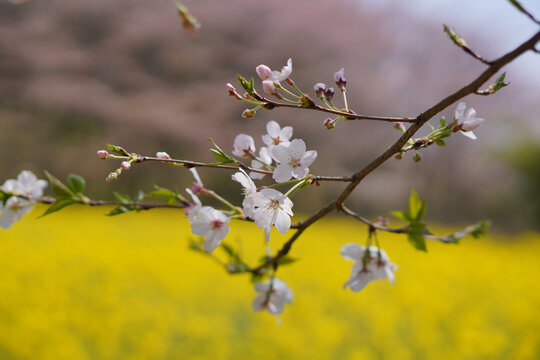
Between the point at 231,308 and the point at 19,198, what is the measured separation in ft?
6.86

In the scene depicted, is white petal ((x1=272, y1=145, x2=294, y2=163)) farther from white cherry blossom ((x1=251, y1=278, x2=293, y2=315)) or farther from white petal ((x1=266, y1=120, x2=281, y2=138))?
white cherry blossom ((x1=251, y1=278, x2=293, y2=315))

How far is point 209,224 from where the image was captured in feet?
1.24

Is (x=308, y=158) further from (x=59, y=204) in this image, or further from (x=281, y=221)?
(x=59, y=204)

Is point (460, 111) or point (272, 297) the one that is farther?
point (272, 297)

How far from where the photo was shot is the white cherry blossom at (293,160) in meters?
0.33

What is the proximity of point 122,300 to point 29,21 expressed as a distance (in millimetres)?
5334

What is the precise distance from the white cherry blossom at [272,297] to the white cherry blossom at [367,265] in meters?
0.10

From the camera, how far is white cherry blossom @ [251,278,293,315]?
1.76ft

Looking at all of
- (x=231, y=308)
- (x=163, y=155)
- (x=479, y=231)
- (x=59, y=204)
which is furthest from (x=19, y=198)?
(x=231, y=308)

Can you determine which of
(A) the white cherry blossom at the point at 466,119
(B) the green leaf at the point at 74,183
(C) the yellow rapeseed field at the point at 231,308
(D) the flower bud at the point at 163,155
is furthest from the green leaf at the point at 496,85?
(C) the yellow rapeseed field at the point at 231,308

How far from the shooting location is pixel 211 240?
1.22 feet

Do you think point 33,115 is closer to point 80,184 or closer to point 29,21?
point 29,21

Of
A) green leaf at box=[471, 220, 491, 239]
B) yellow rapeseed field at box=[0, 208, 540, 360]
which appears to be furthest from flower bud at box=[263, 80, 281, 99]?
yellow rapeseed field at box=[0, 208, 540, 360]

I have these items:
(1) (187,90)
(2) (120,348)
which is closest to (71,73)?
(1) (187,90)
